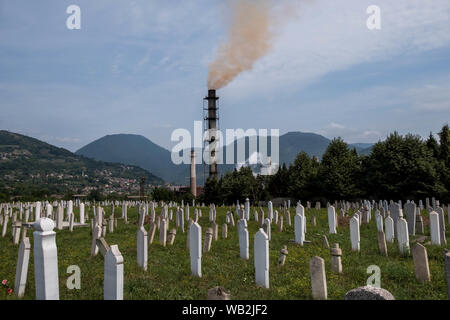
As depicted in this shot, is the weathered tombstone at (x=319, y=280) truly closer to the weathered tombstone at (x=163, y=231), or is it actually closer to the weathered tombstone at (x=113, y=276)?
the weathered tombstone at (x=113, y=276)

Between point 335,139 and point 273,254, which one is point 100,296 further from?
point 335,139

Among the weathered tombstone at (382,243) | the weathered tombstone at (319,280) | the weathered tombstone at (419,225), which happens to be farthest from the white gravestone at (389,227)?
the weathered tombstone at (319,280)

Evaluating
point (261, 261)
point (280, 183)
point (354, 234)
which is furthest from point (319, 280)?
point (280, 183)

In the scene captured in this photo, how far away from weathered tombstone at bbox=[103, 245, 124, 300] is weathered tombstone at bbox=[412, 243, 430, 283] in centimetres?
726

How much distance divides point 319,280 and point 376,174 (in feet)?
126

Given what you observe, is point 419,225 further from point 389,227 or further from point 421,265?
point 421,265

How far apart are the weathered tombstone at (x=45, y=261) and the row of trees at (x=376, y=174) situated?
3934 cm

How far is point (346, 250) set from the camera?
14.1 meters

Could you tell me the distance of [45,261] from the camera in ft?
→ 21.8

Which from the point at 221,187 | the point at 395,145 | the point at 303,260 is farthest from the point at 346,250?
the point at 221,187

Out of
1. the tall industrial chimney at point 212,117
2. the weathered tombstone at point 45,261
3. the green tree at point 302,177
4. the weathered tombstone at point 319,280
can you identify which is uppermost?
the tall industrial chimney at point 212,117

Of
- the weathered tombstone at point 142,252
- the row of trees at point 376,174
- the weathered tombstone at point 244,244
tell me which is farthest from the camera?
the row of trees at point 376,174

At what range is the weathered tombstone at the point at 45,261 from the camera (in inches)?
262
